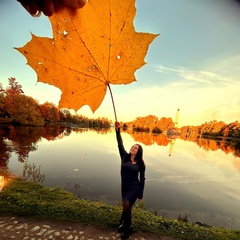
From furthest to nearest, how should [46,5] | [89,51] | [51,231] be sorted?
[51,231] → [89,51] → [46,5]

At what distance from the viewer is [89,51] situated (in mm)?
1561

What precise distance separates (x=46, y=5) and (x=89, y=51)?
490 millimetres

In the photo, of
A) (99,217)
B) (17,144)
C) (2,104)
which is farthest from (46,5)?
(2,104)

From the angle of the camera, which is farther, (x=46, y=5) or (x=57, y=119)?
(x=57, y=119)

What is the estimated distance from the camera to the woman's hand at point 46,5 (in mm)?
1104

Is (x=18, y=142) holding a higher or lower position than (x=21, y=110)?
lower

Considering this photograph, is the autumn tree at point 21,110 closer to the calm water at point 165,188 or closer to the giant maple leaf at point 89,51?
the calm water at point 165,188

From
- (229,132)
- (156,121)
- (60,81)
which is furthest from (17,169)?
(156,121)

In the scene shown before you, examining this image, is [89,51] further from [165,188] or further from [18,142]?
[18,142]

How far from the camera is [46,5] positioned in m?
1.12

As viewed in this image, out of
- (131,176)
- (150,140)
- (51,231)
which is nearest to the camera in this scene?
(131,176)

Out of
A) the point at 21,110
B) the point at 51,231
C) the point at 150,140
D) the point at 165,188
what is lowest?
the point at 165,188

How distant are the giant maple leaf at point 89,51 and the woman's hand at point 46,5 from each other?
71 millimetres

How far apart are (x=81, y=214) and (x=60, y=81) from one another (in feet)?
21.7
